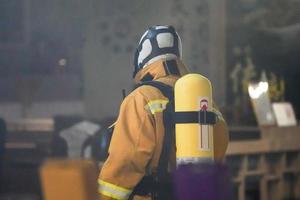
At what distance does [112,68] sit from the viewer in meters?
5.40

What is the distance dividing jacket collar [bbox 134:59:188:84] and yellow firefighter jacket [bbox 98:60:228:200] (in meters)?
0.12

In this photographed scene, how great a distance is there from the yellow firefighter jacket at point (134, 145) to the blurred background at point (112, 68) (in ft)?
3.77

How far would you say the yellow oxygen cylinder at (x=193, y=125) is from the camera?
347cm

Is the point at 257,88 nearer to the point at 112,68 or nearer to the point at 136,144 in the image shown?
the point at 112,68

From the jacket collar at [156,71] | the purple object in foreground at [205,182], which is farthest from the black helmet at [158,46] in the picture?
the purple object in foreground at [205,182]

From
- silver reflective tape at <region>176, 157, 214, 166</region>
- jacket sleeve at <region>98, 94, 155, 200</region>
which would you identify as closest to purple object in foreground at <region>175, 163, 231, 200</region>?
silver reflective tape at <region>176, 157, 214, 166</region>

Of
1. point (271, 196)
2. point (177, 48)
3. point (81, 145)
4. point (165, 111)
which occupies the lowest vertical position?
point (271, 196)

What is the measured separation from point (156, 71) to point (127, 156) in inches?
19.3

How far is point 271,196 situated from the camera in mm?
6199

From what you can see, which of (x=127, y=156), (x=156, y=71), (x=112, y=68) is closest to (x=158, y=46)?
(x=156, y=71)

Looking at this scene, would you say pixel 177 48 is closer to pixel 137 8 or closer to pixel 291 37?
pixel 137 8

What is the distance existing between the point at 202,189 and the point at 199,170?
0.07 metres

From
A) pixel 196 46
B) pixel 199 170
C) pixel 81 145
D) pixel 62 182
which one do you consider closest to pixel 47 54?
pixel 81 145

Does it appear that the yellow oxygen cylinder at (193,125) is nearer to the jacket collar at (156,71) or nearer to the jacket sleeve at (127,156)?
the jacket sleeve at (127,156)
